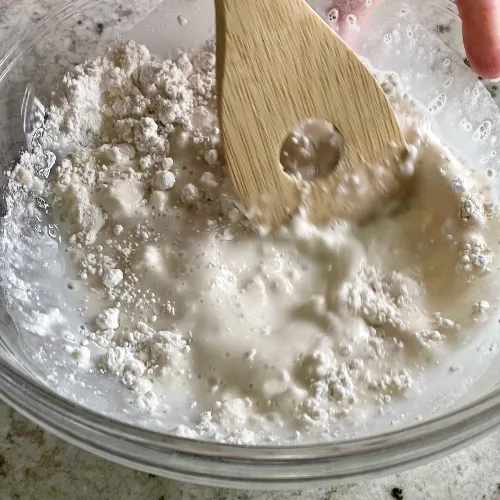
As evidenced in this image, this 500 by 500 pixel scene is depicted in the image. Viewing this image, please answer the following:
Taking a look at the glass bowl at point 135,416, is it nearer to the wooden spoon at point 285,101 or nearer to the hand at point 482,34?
the hand at point 482,34

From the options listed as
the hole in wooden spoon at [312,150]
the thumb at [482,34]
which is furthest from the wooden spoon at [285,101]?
the thumb at [482,34]

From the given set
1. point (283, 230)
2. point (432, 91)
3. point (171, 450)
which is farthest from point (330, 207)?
point (171, 450)

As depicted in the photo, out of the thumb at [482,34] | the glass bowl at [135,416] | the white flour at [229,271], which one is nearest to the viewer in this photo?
the glass bowl at [135,416]

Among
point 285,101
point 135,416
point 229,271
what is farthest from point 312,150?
point 135,416

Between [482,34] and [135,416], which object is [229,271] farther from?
[482,34]

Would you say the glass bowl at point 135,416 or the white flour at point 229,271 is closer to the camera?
the glass bowl at point 135,416

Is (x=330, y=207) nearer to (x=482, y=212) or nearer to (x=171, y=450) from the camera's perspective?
(x=482, y=212)

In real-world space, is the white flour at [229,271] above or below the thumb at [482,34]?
below
